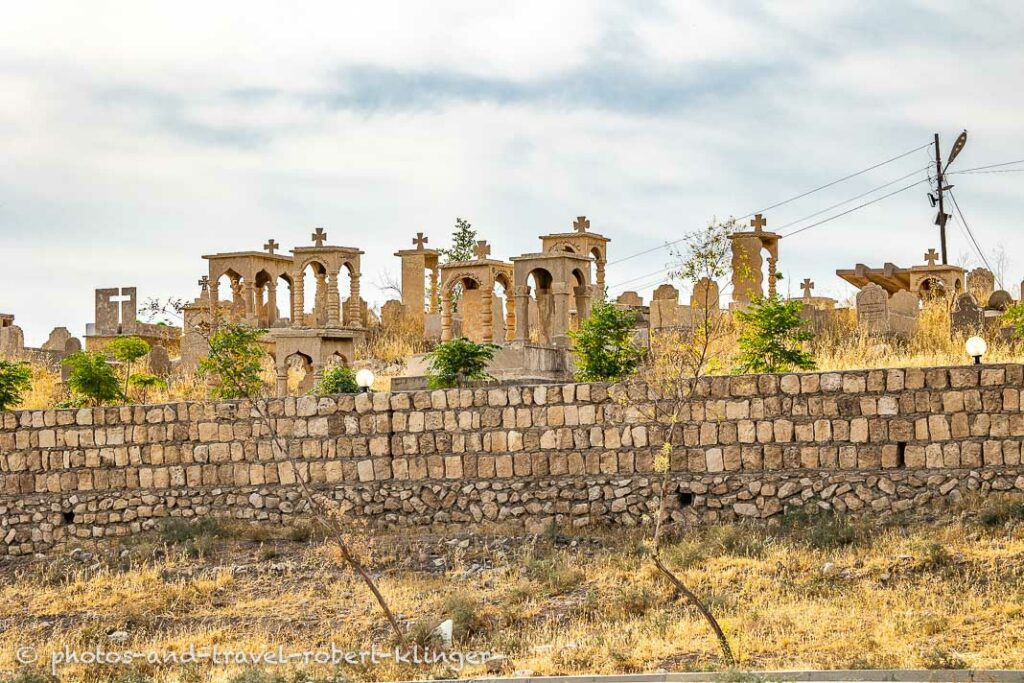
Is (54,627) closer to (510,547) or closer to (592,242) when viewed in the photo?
(510,547)

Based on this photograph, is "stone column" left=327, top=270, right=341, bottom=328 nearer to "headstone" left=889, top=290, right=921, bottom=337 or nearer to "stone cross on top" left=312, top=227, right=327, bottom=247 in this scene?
"stone cross on top" left=312, top=227, right=327, bottom=247

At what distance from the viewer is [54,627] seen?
1795 cm

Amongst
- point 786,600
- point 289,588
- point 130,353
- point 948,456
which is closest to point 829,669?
point 786,600

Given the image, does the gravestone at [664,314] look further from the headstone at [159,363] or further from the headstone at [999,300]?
the headstone at [159,363]

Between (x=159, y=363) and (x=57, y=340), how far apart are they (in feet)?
18.1

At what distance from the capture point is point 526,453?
20062 millimetres

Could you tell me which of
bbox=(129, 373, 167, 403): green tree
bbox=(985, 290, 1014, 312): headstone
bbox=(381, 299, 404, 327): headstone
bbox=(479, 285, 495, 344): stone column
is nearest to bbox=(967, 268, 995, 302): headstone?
bbox=(985, 290, 1014, 312): headstone

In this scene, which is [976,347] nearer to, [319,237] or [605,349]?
[605,349]

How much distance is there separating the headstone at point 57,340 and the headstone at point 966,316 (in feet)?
65.7

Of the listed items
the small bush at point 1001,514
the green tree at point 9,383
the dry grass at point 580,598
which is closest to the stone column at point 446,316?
the green tree at point 9,383

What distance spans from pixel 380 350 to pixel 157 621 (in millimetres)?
14692

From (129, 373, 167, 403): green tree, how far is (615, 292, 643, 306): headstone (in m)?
10.6

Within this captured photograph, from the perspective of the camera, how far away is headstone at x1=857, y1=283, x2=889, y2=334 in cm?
2688

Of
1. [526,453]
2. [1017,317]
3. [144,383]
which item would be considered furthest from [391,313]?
[1017,317]
